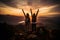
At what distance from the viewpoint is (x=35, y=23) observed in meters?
3.35

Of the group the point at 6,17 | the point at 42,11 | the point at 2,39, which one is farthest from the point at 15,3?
the point at 2,39

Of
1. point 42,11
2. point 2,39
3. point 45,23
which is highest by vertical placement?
point 42,11

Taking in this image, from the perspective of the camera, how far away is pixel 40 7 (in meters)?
3.36

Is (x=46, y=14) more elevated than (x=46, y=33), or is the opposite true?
(x=46, y=14)

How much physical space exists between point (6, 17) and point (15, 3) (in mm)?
371

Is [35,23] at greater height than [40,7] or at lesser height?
lesser

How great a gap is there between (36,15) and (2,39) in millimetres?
924

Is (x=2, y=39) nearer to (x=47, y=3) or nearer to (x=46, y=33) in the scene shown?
(x=46, y=33)

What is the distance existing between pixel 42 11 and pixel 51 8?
206 mm


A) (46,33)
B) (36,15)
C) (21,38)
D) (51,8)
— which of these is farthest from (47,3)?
(21,38)

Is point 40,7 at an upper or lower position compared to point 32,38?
upper

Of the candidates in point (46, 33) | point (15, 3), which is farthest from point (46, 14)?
point (15, 3)

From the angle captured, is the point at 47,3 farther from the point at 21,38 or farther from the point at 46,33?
the point at 21,38

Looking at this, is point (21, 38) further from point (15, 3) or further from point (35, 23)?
point (15, 3)
